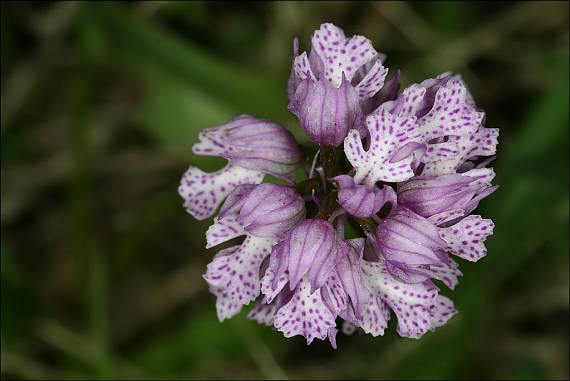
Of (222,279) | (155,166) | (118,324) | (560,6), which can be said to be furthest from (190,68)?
(560,6)

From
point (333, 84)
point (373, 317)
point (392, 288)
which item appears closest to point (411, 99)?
point (333, 84)

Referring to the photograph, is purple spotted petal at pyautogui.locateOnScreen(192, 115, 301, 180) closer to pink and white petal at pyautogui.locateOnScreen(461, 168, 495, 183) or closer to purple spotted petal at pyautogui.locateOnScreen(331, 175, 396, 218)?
purple spotted petal at pyautogui.locateOnScreen(331, 175, 396, 218)

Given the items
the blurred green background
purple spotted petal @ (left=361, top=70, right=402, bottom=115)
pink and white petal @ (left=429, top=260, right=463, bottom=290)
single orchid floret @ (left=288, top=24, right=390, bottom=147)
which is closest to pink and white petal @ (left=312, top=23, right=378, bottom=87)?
single orchid floret @ (left=288, top=24, right=390, bottom=147)

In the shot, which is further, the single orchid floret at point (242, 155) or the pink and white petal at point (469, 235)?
the single orchid floret at point (242, 155)

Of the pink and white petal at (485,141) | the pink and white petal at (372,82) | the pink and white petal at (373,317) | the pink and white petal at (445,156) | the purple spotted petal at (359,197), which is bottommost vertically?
the pink and white petal at (373,317)

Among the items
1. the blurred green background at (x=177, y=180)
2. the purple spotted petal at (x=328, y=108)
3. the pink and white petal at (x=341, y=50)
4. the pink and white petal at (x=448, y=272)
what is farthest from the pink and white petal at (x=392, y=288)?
the blurred green background at (x=177, y=180)

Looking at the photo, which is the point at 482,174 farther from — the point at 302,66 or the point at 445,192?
the point at 302,66

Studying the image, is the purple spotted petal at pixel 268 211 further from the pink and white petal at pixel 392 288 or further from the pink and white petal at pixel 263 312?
the pink and white petal at pixel 263 312
